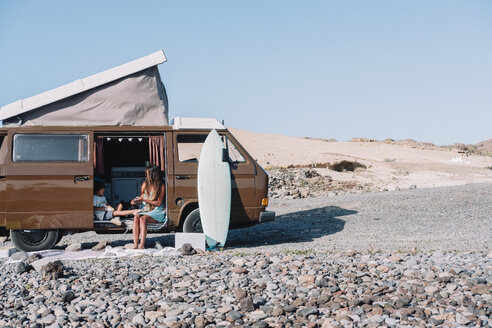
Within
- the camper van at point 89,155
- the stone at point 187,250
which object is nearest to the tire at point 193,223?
the camper van at point 89,155

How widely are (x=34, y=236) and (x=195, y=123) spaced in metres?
3.39

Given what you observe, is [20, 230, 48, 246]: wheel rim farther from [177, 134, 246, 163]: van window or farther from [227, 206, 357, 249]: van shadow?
[227, 206, 357, 249]: van shadow

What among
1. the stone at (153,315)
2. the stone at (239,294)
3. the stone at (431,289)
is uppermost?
the stone at (431,289)

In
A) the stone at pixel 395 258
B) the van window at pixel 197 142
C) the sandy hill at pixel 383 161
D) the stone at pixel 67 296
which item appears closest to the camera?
the stone at pixel 67 296

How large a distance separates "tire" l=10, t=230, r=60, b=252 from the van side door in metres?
0.23

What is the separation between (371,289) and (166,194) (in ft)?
14.3

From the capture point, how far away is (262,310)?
5801 mm

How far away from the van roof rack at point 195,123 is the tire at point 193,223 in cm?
145

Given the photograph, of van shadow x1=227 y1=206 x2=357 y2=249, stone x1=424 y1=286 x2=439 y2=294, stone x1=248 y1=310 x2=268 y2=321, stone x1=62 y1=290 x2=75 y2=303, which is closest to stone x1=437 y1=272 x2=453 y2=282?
stone x1=424 y1=286 x2=439 y2=294

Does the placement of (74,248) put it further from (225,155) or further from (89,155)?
(225,155)

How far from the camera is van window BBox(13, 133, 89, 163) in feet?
30.1

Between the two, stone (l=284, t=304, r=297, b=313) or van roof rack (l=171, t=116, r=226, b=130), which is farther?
van roof rack (l=171, t=116, r=226, b=130)

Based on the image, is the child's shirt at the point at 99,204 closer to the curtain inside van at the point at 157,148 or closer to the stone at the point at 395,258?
the curtain inside van at the point at 157,148

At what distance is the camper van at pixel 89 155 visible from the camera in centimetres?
915
